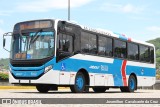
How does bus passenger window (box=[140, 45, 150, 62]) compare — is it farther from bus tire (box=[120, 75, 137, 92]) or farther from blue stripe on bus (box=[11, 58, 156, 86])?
bus tire (box=[120, 75, 137, 92])

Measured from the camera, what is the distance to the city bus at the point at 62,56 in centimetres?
1691

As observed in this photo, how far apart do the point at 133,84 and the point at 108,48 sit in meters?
4.05

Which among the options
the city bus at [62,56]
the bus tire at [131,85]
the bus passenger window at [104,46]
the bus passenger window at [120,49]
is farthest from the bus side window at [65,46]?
the bus tire at [131,85]

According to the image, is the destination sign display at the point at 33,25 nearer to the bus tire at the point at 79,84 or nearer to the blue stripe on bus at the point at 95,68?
the blue stripe on bus at the point at 95,68

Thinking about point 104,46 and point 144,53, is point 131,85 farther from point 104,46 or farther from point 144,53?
point 104,46

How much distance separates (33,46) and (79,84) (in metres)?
2.78

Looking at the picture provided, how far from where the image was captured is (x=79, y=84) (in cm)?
1841

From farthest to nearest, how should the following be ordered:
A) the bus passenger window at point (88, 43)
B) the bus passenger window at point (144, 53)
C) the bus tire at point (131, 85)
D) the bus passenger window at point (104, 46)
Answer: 1. the bus passenger window at point (144, 53)
2. the bus tire at point (131, 85)
3. the bus passenger window at point (104, 46)
4. the bus passenger window at point (88, 43)

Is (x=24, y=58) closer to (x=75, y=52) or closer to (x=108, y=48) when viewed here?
(x=75, y=52)

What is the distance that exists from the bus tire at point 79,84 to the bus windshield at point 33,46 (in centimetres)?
206

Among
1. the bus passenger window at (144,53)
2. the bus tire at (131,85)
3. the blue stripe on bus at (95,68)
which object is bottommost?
the bus tire at (131,85)

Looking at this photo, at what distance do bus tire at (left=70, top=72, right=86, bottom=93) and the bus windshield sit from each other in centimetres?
206

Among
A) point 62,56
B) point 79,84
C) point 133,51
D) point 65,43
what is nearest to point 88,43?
point 65,43

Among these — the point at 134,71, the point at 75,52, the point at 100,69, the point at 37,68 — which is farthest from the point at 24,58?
the point at 134,71
